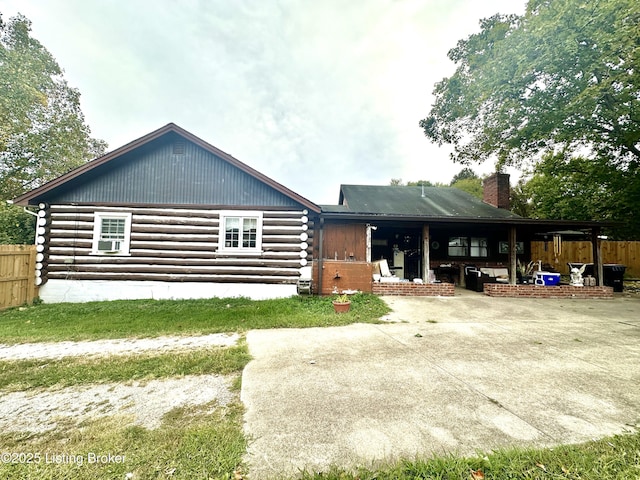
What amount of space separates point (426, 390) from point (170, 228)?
893 centimetres

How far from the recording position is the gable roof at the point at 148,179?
8664 millimetres

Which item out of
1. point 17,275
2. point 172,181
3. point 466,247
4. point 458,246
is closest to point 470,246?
point 466,247

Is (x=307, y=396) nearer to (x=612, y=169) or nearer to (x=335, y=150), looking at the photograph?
(x=612, y=169)

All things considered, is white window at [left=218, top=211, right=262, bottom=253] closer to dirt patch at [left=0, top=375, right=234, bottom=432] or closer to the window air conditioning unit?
the window air conditioning unit

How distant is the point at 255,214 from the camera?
9.29 m

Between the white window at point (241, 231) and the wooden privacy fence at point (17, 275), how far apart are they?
568 centimetres

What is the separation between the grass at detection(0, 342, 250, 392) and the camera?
3502 mm

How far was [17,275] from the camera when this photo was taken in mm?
7969

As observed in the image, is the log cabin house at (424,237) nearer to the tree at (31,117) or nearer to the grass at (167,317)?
the grass at (167,317)

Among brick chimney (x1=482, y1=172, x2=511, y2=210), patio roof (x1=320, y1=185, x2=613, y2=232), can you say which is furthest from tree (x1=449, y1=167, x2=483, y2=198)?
patio roof (x1=320, y1=185, x2=613, y2=232)

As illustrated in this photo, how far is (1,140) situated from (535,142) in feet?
84.3

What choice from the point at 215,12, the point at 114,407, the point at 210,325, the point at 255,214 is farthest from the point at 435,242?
the point at 215,12

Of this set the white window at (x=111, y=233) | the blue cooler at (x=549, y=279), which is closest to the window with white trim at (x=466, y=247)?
the blue cooler at (x=549, y=279)

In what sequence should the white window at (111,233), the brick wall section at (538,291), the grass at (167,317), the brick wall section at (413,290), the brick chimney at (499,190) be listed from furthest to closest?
1. the brick chimney at (499,190)
2. the brick wall section at (538,291)
3. the brick wall section at (413,290)
4. the white window at (111,233)
5. the grass at (167,317)
